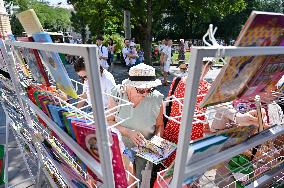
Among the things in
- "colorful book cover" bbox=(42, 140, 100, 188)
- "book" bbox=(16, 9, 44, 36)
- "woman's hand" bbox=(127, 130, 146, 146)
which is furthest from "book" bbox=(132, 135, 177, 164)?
"book" bbox=(16, 9, 44, 36)

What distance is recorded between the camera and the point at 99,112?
954 mm

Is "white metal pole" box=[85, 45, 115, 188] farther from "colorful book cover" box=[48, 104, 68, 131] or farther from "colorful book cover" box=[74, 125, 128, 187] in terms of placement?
"colorful book cover" box=[48, 104, 68, 131]

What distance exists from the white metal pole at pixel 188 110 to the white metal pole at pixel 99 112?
255 mm

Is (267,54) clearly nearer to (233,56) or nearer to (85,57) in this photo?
(233,56)

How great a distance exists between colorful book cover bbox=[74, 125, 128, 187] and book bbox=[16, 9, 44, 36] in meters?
0.83

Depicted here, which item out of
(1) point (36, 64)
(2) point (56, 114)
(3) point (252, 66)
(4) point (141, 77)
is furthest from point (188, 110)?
(4) point (141, 77)

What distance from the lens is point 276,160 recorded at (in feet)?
6.18

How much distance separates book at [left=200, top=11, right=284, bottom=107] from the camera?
3.04 ft

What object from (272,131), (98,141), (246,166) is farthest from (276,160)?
(98,141)

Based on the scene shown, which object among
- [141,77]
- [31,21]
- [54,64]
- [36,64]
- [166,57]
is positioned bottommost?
[166,57]

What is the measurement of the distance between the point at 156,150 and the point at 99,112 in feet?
3.35

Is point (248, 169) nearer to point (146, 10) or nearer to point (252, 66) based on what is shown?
point (252, 66)

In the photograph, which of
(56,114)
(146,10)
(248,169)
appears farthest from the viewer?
(146,10)

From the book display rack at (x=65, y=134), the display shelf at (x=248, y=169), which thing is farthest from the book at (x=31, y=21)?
the display shelf at (x=248, y=169)
